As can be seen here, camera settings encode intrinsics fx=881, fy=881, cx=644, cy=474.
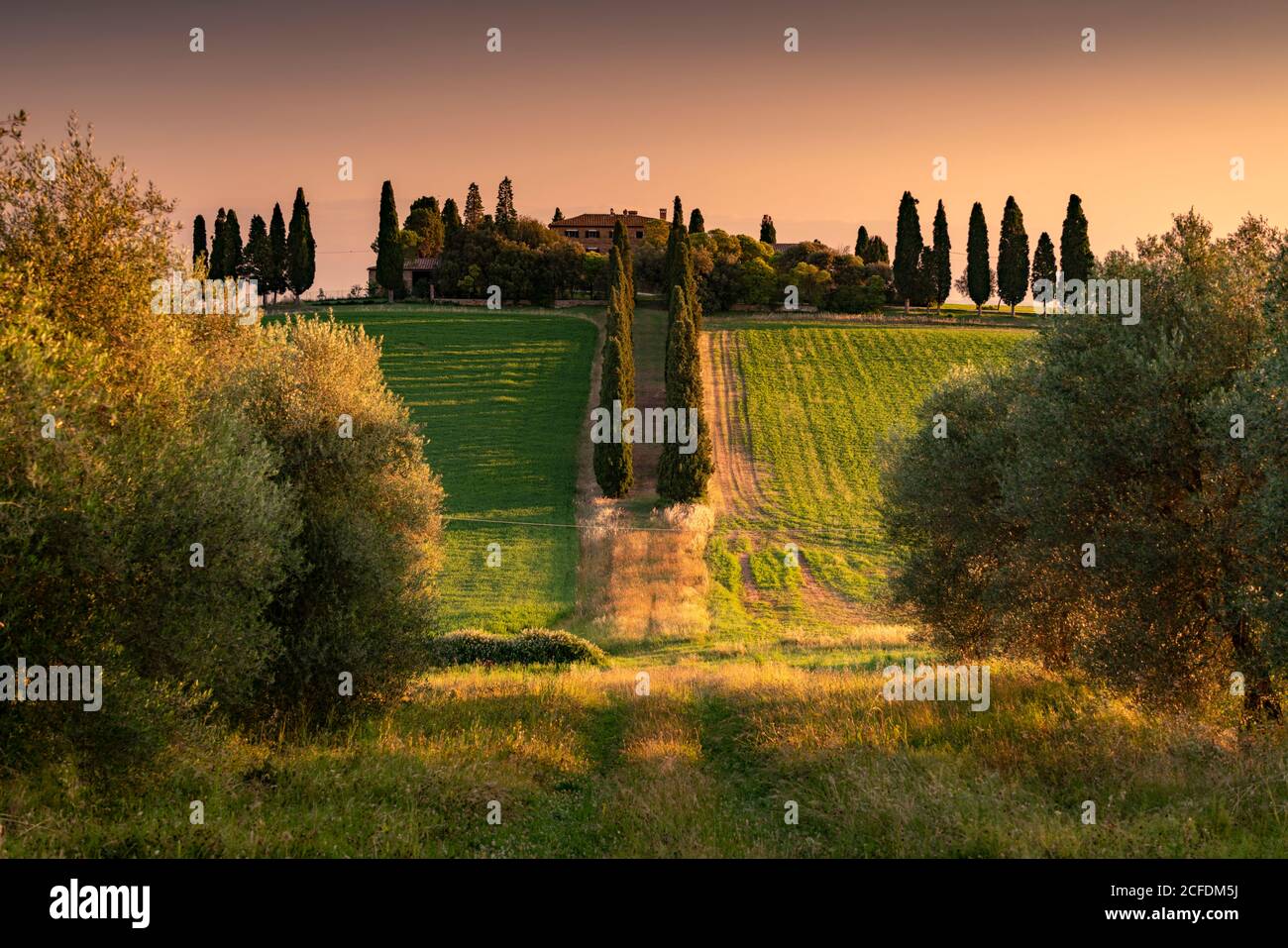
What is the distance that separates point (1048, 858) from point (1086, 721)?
6.70 metres

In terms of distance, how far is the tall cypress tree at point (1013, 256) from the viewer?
317 feet

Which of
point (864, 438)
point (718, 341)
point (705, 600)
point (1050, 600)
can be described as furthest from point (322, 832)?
point (718, 341)

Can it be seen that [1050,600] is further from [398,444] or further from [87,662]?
[87,662]

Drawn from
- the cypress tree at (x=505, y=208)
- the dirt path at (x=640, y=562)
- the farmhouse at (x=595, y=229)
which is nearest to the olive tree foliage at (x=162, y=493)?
the dirt path at (x=640, y=562)

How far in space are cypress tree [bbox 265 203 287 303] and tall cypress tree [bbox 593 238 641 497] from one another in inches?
2147

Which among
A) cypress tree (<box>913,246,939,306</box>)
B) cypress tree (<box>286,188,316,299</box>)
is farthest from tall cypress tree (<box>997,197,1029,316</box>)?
cypress tree (<box>286,188,316,299</box>)

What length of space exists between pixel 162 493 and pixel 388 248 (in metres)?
94.6

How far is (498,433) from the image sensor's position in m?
65.4

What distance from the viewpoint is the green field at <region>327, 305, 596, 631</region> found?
1629 inches

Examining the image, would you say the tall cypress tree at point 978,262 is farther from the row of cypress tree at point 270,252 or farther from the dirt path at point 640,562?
the row of cypress tree at point 270,252

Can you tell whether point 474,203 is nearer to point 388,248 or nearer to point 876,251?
point 388,248

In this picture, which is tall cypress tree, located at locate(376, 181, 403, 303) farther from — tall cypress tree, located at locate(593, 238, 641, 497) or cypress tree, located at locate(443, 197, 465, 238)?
tall cypress tree, located at locate(593, 238, 641, 497)

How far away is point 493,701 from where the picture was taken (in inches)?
826

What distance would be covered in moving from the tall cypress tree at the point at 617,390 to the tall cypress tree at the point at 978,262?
47178mm
